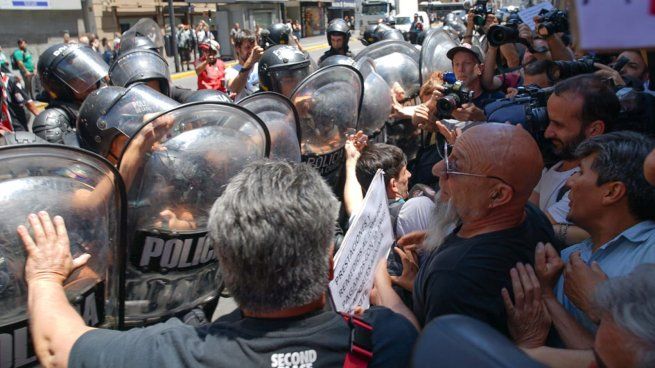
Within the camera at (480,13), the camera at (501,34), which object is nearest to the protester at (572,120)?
the camera at (501,34)

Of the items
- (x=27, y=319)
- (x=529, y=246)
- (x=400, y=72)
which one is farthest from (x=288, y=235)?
(x=400, y=72)

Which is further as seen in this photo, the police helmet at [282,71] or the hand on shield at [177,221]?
the police helmet at [282,71]

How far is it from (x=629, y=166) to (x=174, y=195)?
149 centimetres

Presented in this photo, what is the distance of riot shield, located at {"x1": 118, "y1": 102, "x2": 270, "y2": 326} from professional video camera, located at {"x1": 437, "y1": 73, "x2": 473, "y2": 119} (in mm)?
1416

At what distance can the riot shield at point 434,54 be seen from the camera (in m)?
4.52

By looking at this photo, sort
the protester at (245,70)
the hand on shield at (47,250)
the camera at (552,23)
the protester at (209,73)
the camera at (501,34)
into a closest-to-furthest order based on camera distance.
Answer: the hand on shield at (47,250) < the camera at (552,23) < the camera at (501,34) < the protester at (245,70) < the protester at (209,73)

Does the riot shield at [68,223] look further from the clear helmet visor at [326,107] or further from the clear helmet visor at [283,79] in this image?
the clear helmet visor at [283,79]

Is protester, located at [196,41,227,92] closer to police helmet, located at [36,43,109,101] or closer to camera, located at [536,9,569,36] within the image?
police helmet, located at [36,43,109,101]

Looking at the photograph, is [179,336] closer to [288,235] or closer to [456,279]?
[288,235]

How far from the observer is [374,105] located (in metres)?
3.71

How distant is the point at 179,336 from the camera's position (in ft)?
3.94

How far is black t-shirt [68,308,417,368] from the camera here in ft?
3.77

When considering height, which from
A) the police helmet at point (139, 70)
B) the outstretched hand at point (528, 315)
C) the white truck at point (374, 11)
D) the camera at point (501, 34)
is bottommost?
the outstretched hand at point (528, 315)

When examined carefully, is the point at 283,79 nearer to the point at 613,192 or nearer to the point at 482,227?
the point at 482,227
